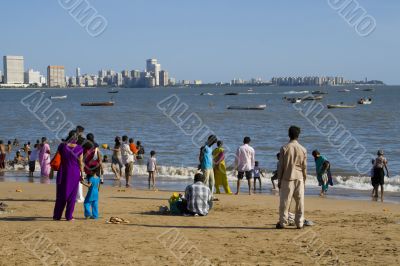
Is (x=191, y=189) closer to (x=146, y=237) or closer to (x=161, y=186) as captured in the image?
(x=146, y=237)

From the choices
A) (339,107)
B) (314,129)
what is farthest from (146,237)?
(339,107)

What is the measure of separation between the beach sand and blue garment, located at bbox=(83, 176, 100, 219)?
181 mm

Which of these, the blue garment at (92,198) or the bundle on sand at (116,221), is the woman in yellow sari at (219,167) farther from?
the bundle on sand at (116,221)

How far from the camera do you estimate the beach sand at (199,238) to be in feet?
28.3

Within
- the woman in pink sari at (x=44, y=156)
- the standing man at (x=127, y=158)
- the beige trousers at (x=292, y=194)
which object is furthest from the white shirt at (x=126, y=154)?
the beige trousers at (x=292, y=194)

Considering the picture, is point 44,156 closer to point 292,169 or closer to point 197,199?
point 197,199

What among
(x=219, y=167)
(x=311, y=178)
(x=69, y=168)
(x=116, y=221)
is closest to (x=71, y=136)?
(x=69, y=168)

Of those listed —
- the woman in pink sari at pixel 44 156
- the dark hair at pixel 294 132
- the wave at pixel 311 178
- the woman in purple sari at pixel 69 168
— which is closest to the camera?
the dark hair at pixel 294 132

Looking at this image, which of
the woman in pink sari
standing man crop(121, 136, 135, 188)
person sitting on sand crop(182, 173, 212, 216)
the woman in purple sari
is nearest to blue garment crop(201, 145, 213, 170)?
person sitting on sand crop(182, 173, 212, 216)

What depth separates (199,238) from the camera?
9961mm

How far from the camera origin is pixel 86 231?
10.5 m

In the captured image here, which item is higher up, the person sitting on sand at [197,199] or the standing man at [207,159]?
the standing man at [207,159]

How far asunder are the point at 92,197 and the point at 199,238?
103 inches

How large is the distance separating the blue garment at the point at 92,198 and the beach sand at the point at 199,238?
0.59ft
